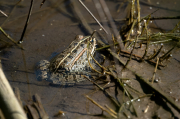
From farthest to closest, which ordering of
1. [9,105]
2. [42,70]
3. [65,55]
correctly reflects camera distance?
[65,55] → [42,70] → [9,105]

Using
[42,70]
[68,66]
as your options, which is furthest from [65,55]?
[42,70]

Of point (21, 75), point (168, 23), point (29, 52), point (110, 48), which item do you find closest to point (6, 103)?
point (21, 75)

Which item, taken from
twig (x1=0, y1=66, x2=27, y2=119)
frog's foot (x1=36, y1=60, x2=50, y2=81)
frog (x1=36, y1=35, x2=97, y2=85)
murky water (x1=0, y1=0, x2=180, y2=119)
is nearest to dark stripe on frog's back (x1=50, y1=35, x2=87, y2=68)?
frog (x1=36, y1=35, x2=97, y2=85)

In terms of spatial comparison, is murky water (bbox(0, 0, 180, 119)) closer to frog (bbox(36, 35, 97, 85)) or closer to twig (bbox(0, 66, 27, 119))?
frog (bbox(36, 35, 97, 85))

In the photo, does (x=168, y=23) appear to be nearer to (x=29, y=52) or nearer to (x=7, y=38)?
(x=29, y=52)

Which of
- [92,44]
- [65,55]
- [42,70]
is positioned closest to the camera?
[42,70]

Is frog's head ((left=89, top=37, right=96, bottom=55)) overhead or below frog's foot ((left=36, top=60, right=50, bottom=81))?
overhead

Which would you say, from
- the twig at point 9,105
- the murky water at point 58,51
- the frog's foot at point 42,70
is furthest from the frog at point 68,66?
the twig at point 9,105

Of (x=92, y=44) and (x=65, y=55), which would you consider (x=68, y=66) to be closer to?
(x=65, y=55)
